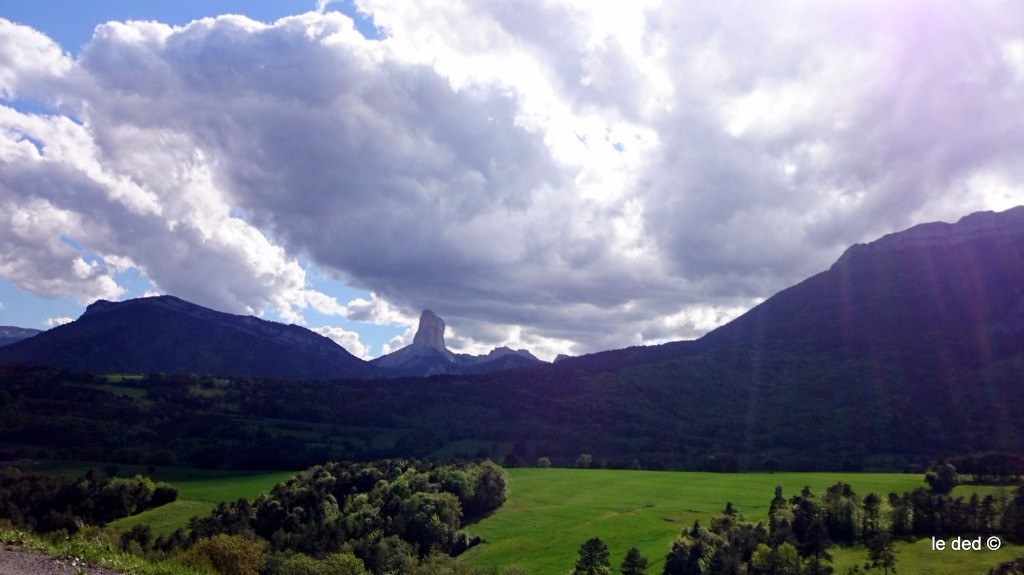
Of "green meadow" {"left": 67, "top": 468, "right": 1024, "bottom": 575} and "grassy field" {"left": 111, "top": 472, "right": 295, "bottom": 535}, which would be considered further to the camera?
"grassy field" {"left": 111, "top": 472, "right": 295, "bottom": 535}

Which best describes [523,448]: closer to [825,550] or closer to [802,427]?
[802,427]

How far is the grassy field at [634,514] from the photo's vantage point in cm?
5400

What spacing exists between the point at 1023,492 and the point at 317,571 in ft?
201

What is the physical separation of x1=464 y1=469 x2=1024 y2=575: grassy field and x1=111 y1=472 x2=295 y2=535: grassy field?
118 ft

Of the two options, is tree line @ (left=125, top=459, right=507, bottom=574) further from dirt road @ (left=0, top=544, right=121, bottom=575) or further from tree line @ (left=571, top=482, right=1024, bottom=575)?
dirt road @ (left=0, top=544, right=121, bottom=575)

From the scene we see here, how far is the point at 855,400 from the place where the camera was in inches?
6934

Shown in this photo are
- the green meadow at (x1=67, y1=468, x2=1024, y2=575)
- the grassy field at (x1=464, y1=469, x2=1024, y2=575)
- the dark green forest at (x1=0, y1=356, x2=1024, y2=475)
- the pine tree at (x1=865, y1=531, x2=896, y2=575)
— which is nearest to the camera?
the pine tree at (x1=865, y1=531, x2=896, y2=575)

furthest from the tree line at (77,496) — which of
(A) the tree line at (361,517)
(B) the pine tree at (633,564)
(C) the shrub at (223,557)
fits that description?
(B) the pine tree at (633,564)

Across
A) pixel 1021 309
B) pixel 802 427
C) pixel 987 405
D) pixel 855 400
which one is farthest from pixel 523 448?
pixel 1021 309

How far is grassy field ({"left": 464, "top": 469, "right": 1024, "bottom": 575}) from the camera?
54000 mm

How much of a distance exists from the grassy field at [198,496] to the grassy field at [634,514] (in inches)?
1410

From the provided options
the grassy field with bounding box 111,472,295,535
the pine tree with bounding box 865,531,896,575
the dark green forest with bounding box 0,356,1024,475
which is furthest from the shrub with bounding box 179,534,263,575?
the dark green forest with bounding box 0,356,1024,475

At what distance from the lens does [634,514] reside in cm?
8500

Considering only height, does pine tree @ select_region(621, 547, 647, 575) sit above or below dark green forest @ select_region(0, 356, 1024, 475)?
below
